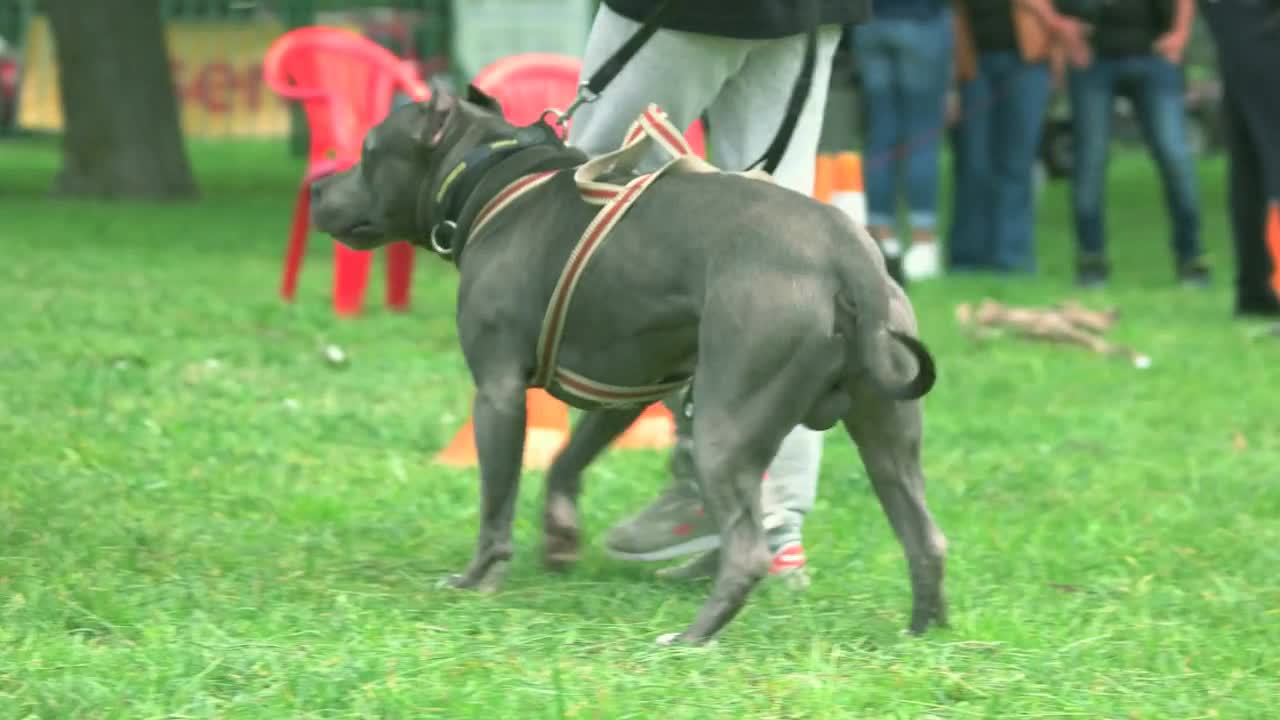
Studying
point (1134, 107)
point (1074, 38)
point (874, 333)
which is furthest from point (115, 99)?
point (874, 333)

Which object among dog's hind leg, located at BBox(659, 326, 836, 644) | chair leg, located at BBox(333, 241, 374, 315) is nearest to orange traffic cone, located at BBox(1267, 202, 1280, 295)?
chair leg, located at BBox(333, 241, 374, 315)

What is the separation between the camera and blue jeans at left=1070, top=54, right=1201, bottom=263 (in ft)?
39.2

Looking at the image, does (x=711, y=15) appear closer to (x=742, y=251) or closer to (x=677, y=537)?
(x=742, y=251)

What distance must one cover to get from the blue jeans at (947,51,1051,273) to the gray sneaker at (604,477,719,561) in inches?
317

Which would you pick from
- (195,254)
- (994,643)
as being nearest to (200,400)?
(994,643)

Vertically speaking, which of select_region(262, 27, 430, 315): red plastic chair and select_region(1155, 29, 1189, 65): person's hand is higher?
select_region(1155, 29, 1189, 65): person's hand

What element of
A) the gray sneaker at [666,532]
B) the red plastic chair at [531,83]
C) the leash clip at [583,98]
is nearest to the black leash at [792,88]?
the leash clip at [583,98]

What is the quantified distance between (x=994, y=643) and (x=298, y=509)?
6.55ft

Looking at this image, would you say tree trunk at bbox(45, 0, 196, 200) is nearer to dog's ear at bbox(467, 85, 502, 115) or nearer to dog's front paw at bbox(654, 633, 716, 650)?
dog's ear at bbox(467, 85, 502, 115)

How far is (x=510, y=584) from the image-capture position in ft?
15.2

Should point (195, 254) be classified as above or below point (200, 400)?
below

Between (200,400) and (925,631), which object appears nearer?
(925,631)

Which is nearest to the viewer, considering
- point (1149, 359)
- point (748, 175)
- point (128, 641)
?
point (128, 641)

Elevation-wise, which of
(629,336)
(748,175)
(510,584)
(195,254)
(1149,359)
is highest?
(748,175)
